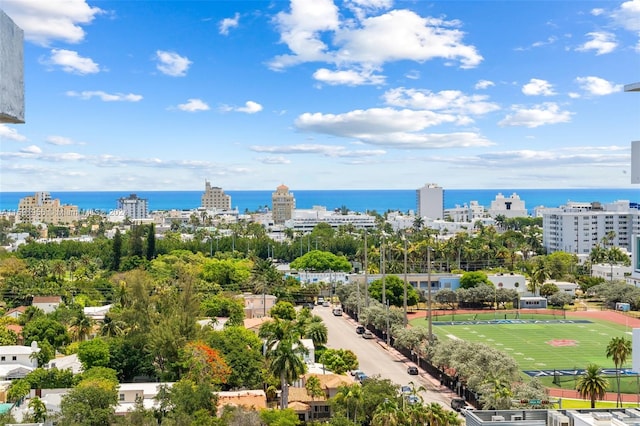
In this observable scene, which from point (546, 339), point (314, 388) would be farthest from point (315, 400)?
point (546, 339)

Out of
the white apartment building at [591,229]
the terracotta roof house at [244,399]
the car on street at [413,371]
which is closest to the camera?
the terracotta roof house at [244,399]

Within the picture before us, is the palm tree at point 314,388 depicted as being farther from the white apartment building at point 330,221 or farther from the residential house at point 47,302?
the white apartment building at point 330,221

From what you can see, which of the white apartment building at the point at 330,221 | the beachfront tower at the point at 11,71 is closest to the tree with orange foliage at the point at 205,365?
the beachfront tower at the point at 11,71

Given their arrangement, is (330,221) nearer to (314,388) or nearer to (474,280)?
(474,280)

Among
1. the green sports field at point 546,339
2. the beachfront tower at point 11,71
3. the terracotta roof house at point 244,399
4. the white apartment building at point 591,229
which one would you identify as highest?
the beachfront tower at point 11,71

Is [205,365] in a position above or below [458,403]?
above

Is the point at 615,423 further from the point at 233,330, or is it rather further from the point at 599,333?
the point at 599,333

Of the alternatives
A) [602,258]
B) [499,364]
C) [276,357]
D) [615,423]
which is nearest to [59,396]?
[276,357]
